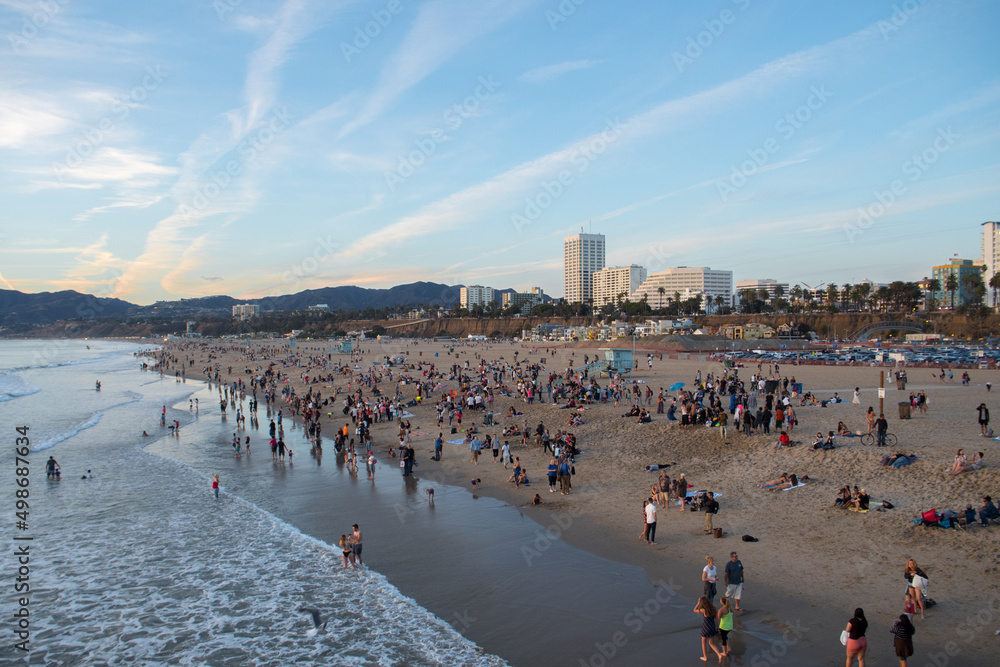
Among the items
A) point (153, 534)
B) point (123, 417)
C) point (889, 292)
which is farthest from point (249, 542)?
point (889, 292)

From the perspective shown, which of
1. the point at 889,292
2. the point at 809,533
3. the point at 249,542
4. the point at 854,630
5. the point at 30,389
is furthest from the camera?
the point at 889,292

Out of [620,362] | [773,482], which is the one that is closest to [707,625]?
[773,482]

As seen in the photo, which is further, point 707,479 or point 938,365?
point 938,365

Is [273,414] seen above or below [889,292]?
below

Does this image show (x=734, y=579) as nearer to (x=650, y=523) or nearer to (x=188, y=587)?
(x=650, y=523)

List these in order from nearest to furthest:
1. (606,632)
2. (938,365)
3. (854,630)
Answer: (854,630)
(606,632)
(938,365)

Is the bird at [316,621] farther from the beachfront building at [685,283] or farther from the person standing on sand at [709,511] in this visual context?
the beachfront building at [685,283]

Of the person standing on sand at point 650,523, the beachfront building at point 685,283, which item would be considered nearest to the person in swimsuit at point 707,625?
the person standing on sand at point 650,523

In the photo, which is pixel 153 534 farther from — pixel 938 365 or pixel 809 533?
pixel 938 365
